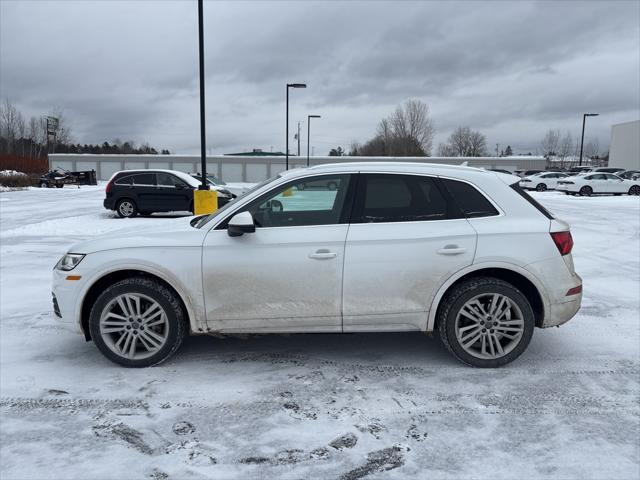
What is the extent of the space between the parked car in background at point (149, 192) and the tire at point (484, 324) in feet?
40.5

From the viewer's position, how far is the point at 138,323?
4.05 m

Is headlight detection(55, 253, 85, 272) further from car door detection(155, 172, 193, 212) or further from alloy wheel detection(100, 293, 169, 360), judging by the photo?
car door detection(155, 172, 193, 212)

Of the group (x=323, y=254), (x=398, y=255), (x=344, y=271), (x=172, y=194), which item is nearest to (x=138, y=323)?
(x=323, y=254)

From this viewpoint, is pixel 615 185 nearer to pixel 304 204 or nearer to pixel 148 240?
pixel 304 204

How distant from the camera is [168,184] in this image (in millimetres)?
15734

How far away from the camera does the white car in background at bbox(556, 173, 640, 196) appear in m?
31.0

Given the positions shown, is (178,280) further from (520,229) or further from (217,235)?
Answer: (520,229)

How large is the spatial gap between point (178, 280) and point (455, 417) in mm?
2326

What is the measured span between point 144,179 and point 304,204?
12.8 metres

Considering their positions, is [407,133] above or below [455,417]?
above

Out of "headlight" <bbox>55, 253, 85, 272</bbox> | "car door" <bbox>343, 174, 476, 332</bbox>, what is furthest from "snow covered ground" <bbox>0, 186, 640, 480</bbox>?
"headlight" <bbox>55, 253, 85, 272</bbox>

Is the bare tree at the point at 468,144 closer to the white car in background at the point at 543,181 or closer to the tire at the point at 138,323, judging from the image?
the white car in background at the point at 543,181

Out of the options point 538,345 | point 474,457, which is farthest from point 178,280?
point 538,345

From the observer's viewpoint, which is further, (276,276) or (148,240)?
(148,240)
